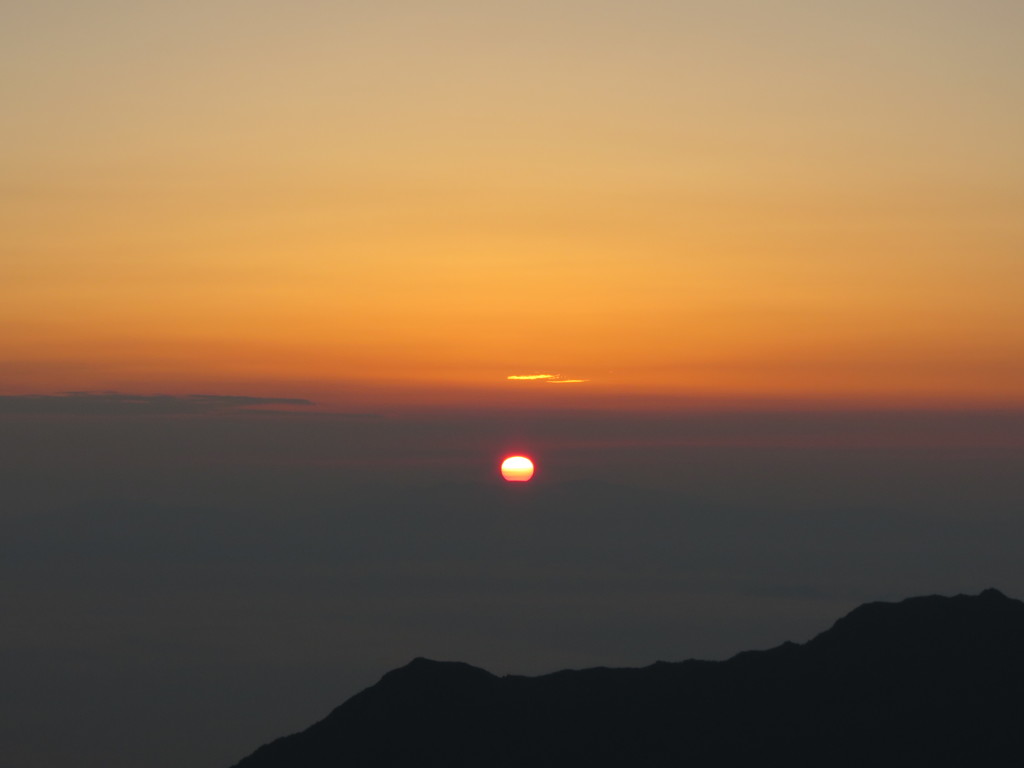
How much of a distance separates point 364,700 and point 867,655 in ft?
78.9

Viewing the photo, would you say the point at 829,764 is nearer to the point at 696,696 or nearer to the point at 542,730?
the point at 696,696

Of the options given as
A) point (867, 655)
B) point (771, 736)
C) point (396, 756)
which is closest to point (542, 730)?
point (396, 756)

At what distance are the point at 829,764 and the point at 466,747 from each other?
1609cm

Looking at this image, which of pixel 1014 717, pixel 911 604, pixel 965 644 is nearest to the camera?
pixel 1014 717

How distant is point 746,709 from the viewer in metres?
49.8

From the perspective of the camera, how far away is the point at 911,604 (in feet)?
Answer: 174

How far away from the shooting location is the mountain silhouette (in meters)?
46.0

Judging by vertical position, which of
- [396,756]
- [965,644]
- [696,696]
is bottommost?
[396,756]

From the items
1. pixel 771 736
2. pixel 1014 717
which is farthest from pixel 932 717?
pixel 771 736

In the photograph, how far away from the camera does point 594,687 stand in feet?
175

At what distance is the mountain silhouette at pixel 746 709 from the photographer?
151ft

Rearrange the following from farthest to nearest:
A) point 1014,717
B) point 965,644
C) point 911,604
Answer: point 911,604 → point 965,644 → point 1014,717

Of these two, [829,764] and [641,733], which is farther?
[641,733]

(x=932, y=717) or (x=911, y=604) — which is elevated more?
(x=911, y=604)
